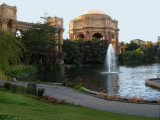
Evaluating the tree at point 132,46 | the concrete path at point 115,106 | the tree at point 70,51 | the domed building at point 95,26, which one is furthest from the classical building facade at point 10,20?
the tree at point 132,46

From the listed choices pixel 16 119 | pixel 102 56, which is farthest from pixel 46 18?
pixel 16 119

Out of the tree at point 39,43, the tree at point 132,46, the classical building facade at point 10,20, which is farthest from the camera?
the tree at point 132,46

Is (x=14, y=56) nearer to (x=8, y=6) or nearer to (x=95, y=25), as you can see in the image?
(x=8, y=6)

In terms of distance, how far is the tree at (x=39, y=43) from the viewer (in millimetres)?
30719

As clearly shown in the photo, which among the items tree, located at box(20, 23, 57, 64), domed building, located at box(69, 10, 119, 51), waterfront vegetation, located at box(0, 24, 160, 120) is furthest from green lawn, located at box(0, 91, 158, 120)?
domed building, located at box(69, 10, 119, 51)

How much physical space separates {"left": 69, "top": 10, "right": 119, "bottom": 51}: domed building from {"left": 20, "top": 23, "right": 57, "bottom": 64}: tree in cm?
3757

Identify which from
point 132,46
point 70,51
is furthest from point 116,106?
point 132,46

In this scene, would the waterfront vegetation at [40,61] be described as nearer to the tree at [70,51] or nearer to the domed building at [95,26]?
the tree at [70,51]

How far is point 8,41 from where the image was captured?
7582 millimetres

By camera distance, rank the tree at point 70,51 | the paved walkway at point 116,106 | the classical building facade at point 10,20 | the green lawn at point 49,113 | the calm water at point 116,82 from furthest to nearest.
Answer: the tree at point 70,51 < the classical building facade at point 10,20 < the calm water at point 116,82 < the paved walkway at point 116,106 < the green lawn at point 49,113

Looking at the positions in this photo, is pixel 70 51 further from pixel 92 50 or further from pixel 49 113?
pixel 49 113

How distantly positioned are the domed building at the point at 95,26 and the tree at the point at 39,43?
37565 mm

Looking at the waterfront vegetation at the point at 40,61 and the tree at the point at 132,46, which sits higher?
the tree at the point at 132,46

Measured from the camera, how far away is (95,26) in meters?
72.2
